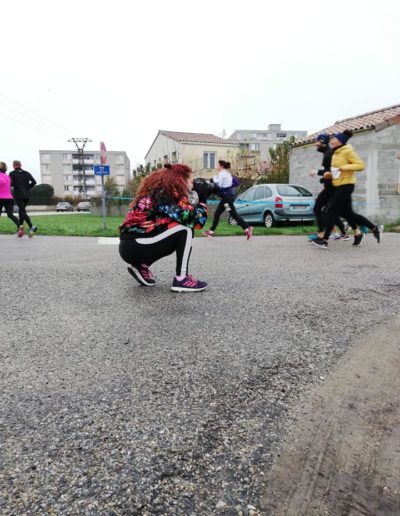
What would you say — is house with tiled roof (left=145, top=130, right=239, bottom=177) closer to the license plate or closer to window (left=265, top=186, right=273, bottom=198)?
window (left=265, top=186, right=273, bottom=198)

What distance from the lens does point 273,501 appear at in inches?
50.0

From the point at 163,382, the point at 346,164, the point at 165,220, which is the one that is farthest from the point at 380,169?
the point at 163,382

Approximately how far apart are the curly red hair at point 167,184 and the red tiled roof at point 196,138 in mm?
38070

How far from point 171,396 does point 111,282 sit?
103 inches

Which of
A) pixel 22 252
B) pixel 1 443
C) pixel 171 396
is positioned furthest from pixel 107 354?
pixel 22 252

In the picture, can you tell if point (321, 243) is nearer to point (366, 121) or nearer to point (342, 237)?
point (342, 237)

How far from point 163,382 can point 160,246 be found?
80.0 inches

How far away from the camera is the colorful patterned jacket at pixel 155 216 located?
12.5ft

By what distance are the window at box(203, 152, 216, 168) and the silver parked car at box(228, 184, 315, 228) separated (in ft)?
94.3

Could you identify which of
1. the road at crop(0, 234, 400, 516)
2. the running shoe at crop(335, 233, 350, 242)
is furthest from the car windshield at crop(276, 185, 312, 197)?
the road at crop(0, 234, 400, 516)

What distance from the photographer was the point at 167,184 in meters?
3.72

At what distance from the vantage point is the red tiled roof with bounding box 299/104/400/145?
43.8 feet

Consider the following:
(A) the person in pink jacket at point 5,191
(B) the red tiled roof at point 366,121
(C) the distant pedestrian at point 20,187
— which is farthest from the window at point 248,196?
(A) the person in pink jacket at point 5,191

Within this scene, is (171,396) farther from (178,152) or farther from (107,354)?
(178,152)
